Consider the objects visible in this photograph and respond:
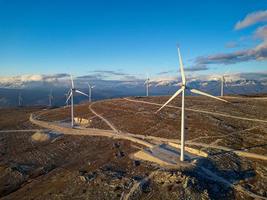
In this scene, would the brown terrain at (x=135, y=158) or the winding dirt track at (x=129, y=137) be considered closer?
the brown terrain at (x=135, y=158)

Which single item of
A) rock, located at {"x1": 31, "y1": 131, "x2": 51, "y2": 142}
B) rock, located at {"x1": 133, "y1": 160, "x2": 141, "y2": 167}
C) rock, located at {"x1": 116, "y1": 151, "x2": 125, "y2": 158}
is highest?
rock, located at {"x1": 133, "y1": 160, "x2": 141, "y2": 167}

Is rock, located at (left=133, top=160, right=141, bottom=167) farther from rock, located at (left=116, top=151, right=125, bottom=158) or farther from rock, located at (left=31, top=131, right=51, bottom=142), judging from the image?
rock, located at (left=31, top=131, right=51, bottom=142)

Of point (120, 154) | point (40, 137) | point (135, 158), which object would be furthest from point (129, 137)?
point (40, 137)

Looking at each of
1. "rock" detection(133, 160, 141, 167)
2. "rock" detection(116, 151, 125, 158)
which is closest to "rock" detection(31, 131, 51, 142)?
"rock" detection(116, 151, 125, 158)

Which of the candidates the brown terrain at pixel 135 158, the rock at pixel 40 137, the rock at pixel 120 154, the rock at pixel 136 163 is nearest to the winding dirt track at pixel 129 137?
the brown terrain at pixel 135 158

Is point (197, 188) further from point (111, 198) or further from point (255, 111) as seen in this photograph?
point (255, 111)

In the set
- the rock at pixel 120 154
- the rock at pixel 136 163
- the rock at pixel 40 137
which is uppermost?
the rock at pixel 136 163

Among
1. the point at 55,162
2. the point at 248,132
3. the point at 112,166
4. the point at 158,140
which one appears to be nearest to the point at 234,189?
the point at 112,166

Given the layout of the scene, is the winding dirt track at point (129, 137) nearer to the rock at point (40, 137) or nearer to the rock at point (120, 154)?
the rock at point (40, 137)

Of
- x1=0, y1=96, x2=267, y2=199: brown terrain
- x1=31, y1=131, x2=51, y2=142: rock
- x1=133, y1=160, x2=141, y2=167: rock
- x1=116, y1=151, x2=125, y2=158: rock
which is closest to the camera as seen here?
x1=0, y1=96, x2=267, y2=199: brown terrain
